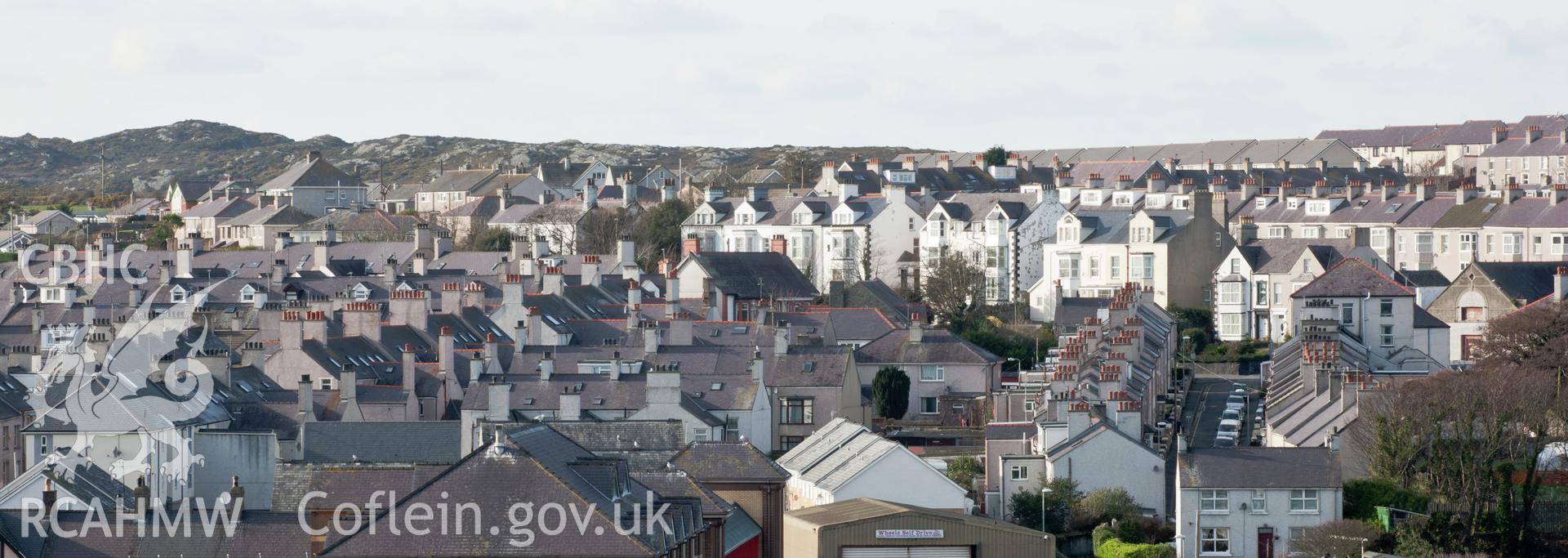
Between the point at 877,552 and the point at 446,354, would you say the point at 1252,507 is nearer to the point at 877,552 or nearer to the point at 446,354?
the point at 877,552

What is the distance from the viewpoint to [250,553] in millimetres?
33281

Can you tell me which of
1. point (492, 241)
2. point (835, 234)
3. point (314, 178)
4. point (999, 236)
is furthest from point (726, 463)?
point (314, 178)

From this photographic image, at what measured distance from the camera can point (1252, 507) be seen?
43.1m

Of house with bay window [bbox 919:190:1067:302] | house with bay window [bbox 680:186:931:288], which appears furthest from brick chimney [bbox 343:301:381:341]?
house with bay window [bbox 919:190:1067:302]

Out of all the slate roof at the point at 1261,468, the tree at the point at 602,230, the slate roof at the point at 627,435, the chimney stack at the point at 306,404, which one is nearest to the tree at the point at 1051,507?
the slate roof at the point at 1261,468

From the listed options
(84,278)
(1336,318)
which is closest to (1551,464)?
(1336,318)

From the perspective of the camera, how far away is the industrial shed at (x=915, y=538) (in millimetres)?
41781

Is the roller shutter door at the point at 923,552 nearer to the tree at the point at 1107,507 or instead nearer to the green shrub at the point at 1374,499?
the tree at the point at 1107,507

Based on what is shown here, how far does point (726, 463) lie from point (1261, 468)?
10724 mm

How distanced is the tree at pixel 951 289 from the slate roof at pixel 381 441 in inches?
1291

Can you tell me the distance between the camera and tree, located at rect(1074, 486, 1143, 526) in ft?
148

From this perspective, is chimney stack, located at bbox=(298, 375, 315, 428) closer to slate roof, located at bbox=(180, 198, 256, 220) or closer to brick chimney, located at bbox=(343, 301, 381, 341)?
brick chimney, located at bbox=(343, 301, 381, 341)

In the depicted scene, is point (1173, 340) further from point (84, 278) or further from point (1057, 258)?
point (84, 278)

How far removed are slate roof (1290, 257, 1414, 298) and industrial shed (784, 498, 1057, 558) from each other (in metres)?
25.2
